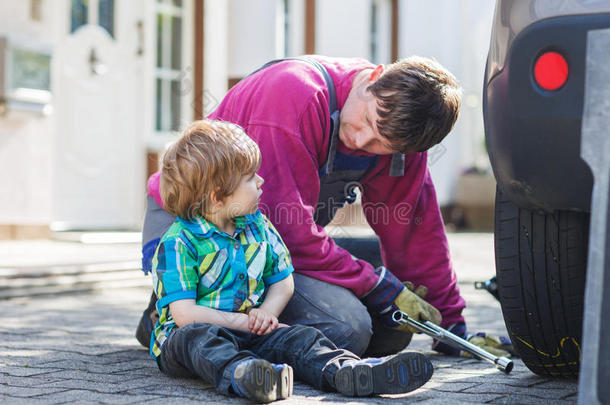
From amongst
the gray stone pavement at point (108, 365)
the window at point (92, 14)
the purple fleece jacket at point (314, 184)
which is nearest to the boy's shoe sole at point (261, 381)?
the gray stone pavement at point (108, 365)

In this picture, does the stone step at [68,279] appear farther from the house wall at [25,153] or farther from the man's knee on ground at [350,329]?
the man's knee on ground at [350,329]

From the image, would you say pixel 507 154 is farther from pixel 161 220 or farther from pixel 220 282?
pixel 161 220

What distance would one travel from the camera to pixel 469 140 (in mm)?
14812

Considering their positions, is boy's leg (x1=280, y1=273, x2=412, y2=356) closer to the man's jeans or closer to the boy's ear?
the man's jeans

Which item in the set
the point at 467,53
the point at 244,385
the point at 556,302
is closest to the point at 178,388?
the point at 244,385

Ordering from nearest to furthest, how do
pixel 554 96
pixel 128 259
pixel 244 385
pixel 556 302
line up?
pixel 554 96 → pixel 244 385 → pixel 556 302 → pixel 128 259

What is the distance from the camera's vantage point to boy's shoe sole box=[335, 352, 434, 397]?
2.22 m

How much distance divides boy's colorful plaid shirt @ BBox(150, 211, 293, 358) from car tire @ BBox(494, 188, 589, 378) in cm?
65

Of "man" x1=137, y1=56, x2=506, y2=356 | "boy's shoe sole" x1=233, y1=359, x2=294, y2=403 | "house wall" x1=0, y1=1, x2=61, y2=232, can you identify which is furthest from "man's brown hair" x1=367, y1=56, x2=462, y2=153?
"house wall" x1=0, y1=1, x2=61, y2=232

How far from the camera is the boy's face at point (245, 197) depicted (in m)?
2.52

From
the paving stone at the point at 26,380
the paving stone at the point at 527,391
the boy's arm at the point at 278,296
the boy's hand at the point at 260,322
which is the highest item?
the boy's arm at the point at 278,296

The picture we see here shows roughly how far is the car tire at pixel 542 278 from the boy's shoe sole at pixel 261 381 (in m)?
0.66

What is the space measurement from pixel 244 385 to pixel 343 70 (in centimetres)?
123

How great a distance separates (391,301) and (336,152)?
1.71 ft
